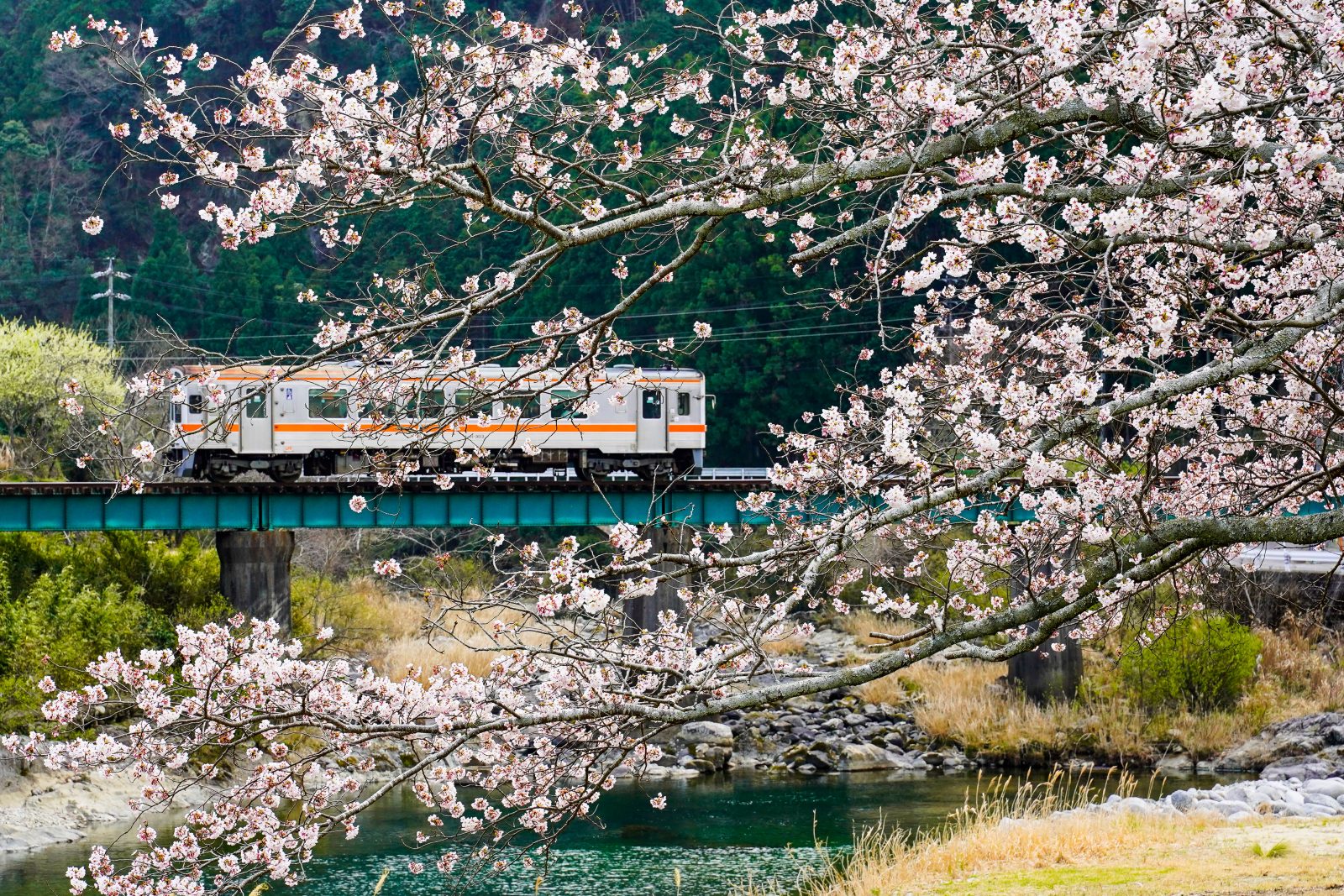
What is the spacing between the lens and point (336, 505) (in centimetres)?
2655

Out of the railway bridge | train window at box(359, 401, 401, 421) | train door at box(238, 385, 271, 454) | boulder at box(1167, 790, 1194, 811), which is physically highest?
train window at box(359, 401, 401, 421)

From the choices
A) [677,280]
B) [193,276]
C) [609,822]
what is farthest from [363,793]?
[193,276]

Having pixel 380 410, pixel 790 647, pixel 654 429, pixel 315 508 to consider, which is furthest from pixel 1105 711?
pixel 380 410

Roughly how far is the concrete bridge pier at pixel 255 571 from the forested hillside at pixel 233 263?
7.84m

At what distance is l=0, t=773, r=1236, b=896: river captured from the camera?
51.6 feet

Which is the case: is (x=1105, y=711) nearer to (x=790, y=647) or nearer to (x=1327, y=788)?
(x=1327, y=788)

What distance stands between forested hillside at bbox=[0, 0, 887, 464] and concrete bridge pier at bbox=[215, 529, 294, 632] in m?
7.84

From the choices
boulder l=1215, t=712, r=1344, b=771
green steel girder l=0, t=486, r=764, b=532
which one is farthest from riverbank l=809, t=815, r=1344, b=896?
green steel girder l=0, t=486, r=764, b=532

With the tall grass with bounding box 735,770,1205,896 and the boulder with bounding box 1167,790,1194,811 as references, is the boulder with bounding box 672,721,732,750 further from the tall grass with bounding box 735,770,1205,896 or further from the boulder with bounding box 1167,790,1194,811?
the tall grass with bounding box 735,770,1205,896

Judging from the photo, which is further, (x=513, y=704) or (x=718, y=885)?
(x=718, y=885)

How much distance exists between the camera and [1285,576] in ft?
88.6

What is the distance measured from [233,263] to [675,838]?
43.1 m

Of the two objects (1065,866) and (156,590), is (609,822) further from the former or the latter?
(156,590)

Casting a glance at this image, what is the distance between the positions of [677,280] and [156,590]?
22975 mm
